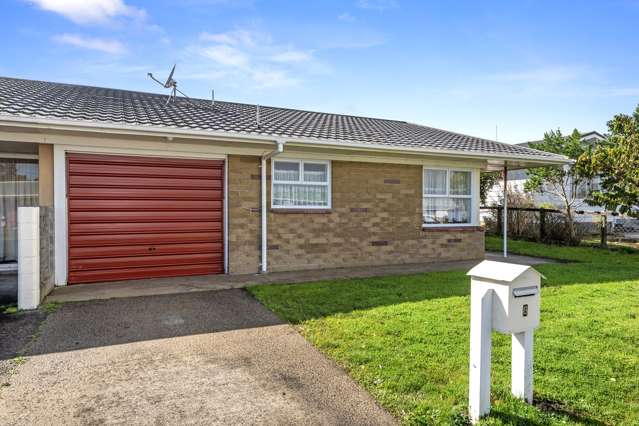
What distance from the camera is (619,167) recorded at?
13.7m

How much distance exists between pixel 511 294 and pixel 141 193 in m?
7.09

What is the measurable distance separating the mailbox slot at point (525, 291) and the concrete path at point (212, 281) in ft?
17.4

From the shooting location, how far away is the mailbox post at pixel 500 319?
9.90 feet

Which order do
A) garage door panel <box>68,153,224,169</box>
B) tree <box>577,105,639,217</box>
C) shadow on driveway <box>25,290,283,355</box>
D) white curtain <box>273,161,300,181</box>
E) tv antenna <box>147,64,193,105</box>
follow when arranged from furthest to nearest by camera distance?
tree <box>577,105,639,217</box> → tv antenna <box>147,64,193,105</box> → white curtain <box>273,161,300,181</box> → garage door panel <box>68,153,224,169</box> → shadow on driveway <box>25,290,283,355</box>

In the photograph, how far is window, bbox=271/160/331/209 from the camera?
923 cm

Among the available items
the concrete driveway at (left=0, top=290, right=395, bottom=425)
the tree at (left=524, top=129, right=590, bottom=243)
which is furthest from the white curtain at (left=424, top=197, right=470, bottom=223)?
the tree at (left=524, top=129, right=590, bottom=243)

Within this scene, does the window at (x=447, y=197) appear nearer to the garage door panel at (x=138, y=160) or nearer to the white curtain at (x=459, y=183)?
the white curtain at (x=459, y=183)

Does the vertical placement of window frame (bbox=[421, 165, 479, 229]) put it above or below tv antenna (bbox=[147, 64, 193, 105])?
below

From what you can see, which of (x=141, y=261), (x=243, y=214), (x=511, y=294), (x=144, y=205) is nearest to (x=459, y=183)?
(x=243, y=214)

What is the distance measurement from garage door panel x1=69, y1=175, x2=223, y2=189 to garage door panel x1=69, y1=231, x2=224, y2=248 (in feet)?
3.10

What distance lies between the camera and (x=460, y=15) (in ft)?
33.3

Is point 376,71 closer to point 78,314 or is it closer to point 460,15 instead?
point 460,15

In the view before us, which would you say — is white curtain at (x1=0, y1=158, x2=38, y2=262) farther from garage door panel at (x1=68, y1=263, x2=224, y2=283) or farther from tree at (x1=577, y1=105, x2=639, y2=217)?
tree at (x1=577, y1=105, x2=639, y2=217)

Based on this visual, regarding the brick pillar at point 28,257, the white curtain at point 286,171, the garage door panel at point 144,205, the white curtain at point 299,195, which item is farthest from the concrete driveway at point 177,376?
the white curtain at point 286,171
